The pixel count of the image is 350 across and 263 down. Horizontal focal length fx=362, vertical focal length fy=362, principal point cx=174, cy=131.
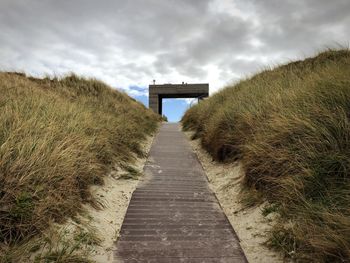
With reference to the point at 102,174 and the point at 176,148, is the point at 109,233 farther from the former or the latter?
the point at 176,148

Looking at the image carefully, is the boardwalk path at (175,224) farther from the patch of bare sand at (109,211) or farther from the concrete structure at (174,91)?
the concrete structure at (174,91)

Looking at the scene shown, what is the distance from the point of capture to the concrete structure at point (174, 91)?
2995 centimetres

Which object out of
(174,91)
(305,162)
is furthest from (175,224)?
(174,91)

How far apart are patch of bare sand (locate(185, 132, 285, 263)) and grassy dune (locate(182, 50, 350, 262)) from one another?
0.16m

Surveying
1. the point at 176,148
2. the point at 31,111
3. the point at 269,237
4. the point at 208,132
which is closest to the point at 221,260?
the point at 269,237

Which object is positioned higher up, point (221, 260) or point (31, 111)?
point (31, 111)

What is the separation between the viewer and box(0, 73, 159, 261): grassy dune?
3.57m

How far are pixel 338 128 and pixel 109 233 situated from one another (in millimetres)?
3061

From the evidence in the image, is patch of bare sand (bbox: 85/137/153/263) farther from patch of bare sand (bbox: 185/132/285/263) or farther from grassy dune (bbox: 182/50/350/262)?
grassy dune (bbox: 182/50/350/262)

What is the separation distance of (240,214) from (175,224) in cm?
91

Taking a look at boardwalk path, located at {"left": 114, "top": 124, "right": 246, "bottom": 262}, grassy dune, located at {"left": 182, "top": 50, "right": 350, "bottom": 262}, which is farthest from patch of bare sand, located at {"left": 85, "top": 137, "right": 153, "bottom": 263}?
grassy dune, located at {"left": 182, "top": 50, "right": 350, "bottom": 262}

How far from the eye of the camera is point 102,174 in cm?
584

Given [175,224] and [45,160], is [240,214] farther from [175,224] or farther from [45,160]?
[45,160]

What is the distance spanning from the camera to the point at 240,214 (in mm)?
4953
